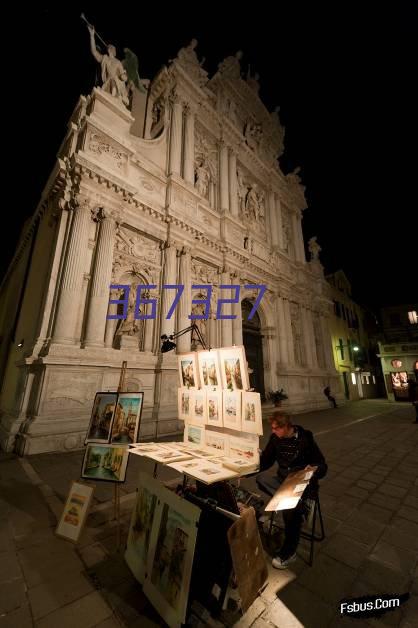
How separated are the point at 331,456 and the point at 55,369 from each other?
659 cm

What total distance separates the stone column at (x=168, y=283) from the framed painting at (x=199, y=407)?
5.41 m

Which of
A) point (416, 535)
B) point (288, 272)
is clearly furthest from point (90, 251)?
point (288, 272)

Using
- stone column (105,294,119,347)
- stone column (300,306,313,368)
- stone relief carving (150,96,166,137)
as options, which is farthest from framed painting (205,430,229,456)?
stone column (300,306,313,368)

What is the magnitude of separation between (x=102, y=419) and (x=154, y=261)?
24.6 feet

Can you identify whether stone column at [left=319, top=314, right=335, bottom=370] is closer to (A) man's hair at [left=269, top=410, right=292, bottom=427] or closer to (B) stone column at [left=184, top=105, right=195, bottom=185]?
(B) stone column at [left=184, top=105, right=195, bottom=185]

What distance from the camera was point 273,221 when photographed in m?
16.9

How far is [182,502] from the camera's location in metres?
1.85

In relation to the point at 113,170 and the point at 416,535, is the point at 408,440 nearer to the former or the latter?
the point at 416,535

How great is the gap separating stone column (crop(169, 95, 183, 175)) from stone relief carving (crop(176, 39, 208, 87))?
7.96ft

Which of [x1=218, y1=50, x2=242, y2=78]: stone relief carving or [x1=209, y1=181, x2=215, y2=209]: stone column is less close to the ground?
[x1=218, y1=50, x2=242, y2=78]: stone relief carving

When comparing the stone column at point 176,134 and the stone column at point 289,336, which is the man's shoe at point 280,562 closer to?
the stone column at point 176,134

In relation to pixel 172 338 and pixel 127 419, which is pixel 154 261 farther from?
pixel 127 419

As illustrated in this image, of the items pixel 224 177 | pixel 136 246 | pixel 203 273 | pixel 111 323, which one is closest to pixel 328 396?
pixel 203 273

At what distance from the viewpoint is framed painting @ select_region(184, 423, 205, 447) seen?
3.58 m
